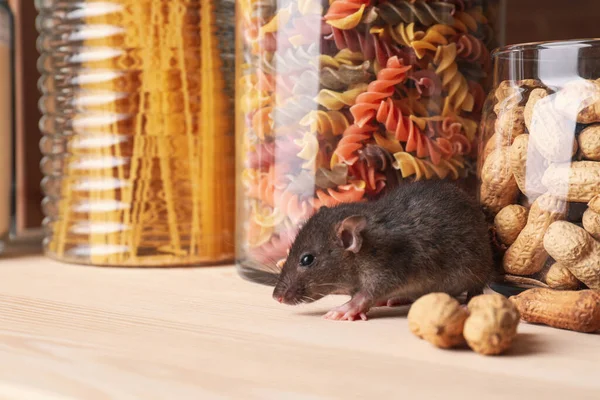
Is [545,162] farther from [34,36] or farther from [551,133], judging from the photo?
[34,36]

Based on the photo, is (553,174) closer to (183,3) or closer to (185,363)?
(185,363)

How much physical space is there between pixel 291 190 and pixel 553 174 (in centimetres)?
29

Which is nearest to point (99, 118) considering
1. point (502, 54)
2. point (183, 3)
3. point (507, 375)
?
point (183, 3)

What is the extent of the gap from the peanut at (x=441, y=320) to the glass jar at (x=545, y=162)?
0.13 meters

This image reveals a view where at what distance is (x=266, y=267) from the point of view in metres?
0.88

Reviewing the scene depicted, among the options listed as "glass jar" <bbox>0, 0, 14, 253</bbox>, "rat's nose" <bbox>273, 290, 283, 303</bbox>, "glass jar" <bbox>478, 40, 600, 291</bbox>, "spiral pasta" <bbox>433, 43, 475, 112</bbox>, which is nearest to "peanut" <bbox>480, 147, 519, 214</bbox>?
"glass jar" <bbox>478, 40, 600, 291</bbox>

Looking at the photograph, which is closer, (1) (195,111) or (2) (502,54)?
(2) (502,54)

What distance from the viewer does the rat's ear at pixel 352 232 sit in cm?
69

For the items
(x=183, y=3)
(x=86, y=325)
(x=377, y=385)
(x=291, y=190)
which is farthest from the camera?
(x=183, y=3)

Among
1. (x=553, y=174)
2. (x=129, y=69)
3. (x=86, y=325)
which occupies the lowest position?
(x=86, y=325)

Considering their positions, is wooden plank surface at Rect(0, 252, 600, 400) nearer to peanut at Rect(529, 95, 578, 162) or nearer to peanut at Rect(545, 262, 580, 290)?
peanut at Rect(545, 262, 580, 290)

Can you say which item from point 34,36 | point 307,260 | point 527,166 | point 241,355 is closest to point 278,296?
point 307,260

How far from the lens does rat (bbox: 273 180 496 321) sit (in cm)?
70

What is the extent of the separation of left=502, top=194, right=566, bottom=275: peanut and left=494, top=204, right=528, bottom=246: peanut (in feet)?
0.04
